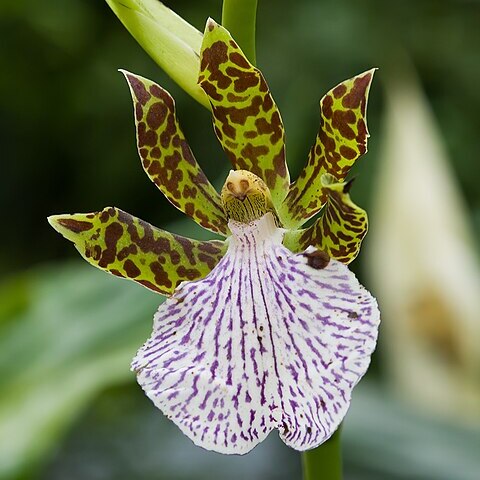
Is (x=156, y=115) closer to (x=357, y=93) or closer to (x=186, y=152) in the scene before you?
(x=186, y=152)

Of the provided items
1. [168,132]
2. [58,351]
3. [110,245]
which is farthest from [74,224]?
[58,351]

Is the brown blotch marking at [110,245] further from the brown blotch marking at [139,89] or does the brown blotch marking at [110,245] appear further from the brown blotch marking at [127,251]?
the brown blotch marking at [139,89]

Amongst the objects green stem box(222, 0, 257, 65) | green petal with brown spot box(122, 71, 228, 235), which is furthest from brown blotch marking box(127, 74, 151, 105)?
green stem box(222, 0, 257, 65)

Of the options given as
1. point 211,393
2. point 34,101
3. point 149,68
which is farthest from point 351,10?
point 211,393

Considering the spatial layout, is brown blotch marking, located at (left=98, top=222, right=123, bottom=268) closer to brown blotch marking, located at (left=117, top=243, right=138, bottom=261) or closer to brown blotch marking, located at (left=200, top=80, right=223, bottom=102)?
brown blotch marking, located at (left=117, top=243, right=138, bottom=261)

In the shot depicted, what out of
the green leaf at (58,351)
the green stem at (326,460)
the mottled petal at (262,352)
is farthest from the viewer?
the green leaf at (58,351)

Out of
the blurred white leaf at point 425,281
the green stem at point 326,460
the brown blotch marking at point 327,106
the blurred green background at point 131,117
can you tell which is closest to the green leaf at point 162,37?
the brown blotch marking at point 327,106
